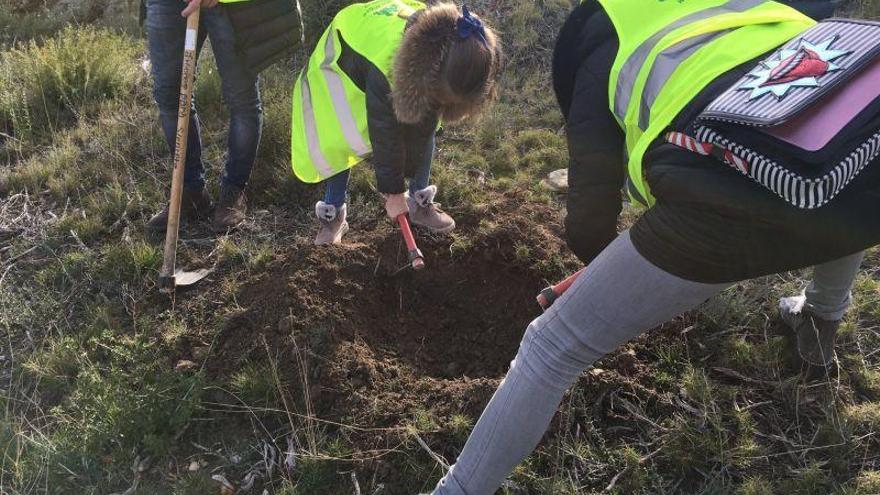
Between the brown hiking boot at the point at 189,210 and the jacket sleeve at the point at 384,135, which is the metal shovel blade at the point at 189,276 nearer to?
the brown hiking boot at the point at 189,210

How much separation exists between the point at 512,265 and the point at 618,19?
173 centimetres

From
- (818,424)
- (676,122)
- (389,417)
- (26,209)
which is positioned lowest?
(818,424)

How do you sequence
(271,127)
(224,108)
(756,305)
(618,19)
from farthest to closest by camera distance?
1. (224,108)
2. (271,127)
3. (756,305)
4. (618,19)

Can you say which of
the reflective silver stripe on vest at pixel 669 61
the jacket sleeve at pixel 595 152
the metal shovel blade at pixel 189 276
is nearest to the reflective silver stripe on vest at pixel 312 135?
the metal shovel blade at pixel 189 276

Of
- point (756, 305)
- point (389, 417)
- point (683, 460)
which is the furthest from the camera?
point (756, 305)

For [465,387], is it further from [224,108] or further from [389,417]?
[224,108]

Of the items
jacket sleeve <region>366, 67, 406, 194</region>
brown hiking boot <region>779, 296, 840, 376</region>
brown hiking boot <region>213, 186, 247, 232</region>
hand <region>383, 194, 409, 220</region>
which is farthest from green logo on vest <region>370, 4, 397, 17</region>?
brown hiking boot <region>779, 296, 840, 376</region>

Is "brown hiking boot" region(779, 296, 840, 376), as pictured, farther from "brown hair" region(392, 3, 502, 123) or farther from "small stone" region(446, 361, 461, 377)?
"brown hair" region(392, 3, 502, 123)

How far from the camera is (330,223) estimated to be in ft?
11.2

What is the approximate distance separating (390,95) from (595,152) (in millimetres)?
1152

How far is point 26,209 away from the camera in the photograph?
12.5 ft

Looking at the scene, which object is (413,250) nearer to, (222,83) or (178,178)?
(178,178)

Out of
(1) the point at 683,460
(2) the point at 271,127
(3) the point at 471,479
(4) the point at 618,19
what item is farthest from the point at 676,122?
(2) the point at 271,127

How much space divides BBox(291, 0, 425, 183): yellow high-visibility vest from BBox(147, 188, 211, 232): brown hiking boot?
0.72 m
